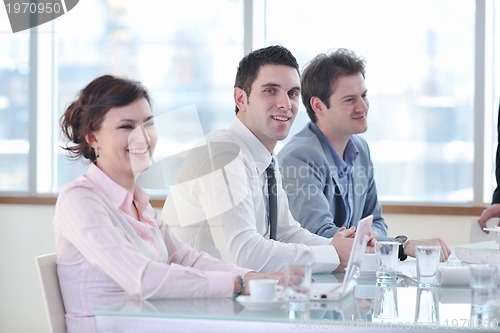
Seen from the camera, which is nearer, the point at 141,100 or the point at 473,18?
the point at 141,100

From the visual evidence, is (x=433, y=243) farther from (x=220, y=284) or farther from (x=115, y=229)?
(x=115, y=229)

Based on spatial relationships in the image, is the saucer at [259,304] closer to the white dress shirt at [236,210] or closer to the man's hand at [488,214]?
the white dress shirt at [236,210]

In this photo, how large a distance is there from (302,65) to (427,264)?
2.89 meters

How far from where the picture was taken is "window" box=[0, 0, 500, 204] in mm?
4695

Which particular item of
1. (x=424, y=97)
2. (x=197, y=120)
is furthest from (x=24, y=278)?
(x=424, y=97)

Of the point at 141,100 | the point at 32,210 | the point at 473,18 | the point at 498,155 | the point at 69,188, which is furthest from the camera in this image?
the point at 32,210

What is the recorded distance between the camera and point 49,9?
505cm

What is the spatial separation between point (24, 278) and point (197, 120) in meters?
1.42

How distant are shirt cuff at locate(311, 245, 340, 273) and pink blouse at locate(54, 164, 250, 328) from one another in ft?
1.16

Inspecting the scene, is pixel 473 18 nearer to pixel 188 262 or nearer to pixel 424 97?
pixel 424 97

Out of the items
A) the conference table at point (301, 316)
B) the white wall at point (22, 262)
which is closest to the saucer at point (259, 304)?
the conference table at point (301, 316)

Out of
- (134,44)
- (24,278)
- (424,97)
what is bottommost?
(24,278)

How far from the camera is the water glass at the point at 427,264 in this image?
210 cm

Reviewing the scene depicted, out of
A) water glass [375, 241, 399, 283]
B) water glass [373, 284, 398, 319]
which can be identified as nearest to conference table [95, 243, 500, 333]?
water glass [373, 284, 398, 319]
